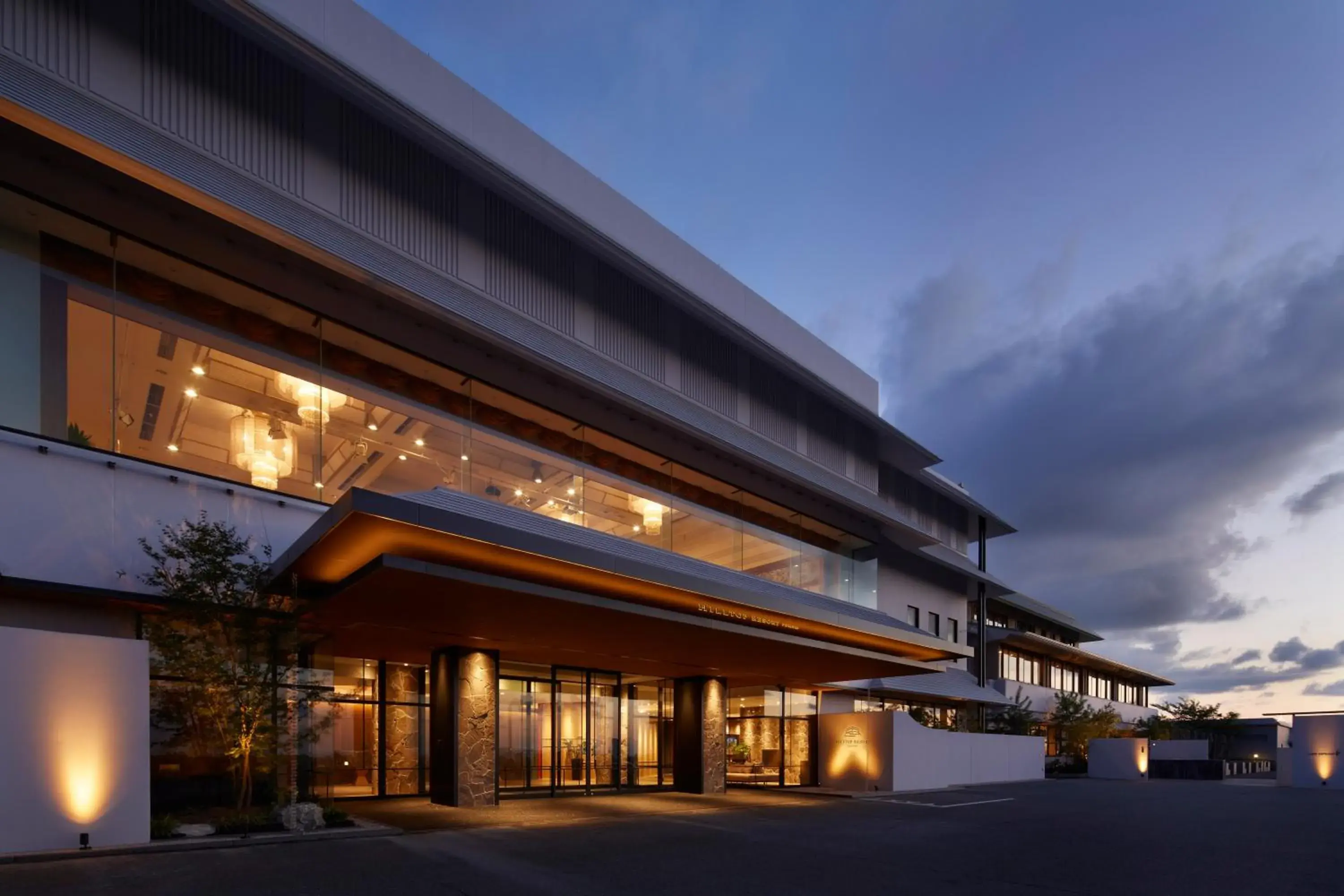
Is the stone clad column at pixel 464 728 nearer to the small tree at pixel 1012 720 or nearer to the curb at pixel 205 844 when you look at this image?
the curb at pixel 205 844

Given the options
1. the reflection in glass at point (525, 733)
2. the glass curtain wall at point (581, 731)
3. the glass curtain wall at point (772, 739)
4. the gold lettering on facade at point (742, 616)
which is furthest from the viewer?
the glass curtain wall at point (772, 739)

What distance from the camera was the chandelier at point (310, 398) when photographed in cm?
1683

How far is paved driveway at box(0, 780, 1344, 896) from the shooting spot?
1062 cm

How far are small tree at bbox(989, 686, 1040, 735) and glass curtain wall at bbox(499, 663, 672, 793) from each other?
21853mm

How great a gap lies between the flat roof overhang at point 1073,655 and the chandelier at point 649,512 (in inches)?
1332

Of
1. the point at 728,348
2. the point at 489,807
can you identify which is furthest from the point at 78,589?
the point at 728,348

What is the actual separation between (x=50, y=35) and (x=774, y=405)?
67.2 feet

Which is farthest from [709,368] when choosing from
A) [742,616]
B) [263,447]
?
[263,447]

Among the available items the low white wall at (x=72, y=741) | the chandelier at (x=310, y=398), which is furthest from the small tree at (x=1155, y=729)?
the low white wall at (x=72, y=741)

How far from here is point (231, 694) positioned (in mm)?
14359

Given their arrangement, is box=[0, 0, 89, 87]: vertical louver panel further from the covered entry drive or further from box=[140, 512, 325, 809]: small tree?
the covered entry drive

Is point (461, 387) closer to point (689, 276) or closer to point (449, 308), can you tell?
point (449, 308)

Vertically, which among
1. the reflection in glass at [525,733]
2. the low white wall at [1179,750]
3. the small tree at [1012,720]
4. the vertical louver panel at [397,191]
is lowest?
the low white wall at [1179,750]

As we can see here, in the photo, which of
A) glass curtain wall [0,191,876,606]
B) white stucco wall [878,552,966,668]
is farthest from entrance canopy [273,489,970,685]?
white stucco wall [878,552,966,668]
